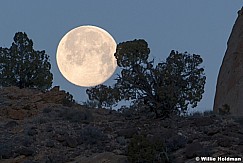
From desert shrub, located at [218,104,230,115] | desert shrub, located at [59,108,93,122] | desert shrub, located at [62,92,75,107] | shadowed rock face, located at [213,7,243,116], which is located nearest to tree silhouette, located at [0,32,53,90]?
desert shrub, located at [62,92,75,107]

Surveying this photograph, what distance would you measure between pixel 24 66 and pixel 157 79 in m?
13.5

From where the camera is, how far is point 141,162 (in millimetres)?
16188

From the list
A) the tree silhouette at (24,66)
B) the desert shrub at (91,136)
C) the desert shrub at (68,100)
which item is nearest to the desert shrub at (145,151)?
the desert shrub at (91,136)

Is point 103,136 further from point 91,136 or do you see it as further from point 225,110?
point 225,110

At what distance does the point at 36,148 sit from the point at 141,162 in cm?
661

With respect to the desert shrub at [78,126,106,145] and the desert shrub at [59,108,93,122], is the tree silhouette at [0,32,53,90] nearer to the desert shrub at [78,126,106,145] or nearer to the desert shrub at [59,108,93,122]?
the desert shrub at [59,108,93,122]

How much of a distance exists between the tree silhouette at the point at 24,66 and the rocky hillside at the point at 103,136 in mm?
5700

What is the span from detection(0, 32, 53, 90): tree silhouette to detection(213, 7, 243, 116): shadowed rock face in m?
13.7

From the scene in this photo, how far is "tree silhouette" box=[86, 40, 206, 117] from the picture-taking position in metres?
26.3

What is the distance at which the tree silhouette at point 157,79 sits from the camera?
26.3m

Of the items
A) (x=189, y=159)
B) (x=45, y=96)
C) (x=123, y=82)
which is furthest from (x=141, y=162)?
(x=45, y=96)

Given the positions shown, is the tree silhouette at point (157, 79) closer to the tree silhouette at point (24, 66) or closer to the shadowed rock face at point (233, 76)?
the shadowed rock face at point (233, 76)

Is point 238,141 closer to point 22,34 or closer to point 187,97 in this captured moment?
point 187,97

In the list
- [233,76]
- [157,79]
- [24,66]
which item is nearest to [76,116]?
[157,79]
